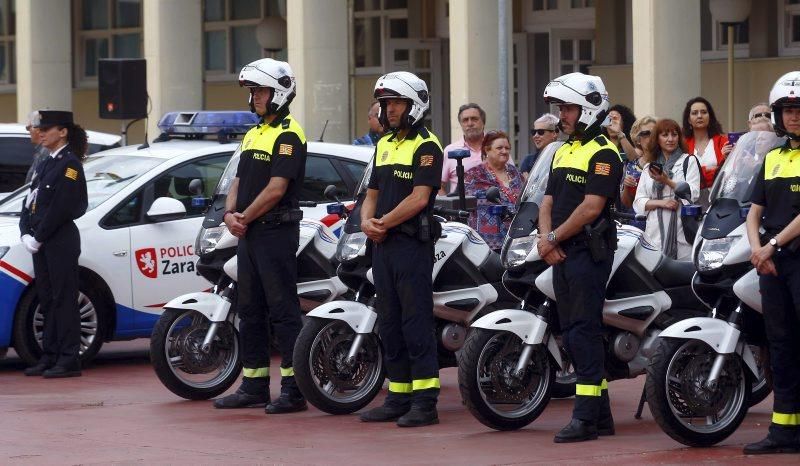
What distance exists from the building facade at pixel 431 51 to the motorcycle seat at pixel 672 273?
10.8m

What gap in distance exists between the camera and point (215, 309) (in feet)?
34.9

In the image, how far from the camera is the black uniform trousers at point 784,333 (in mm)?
8312

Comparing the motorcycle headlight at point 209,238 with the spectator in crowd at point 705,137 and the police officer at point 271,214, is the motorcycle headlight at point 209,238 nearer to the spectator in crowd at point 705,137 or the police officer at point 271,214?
the police officer at point 271,214

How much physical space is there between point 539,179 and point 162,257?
4001 millimetres

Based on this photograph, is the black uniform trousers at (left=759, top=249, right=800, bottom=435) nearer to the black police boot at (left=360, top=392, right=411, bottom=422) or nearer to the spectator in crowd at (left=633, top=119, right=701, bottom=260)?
the black police boot at (left=360, top=392, right=411, bottom=422)

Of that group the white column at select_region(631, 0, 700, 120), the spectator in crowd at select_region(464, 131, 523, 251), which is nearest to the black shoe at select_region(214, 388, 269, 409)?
the spectator in crowd at select_region(464, 131, 523, 251)

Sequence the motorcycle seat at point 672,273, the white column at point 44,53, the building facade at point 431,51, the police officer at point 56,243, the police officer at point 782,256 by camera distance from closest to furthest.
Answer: the police officer at point 782,256, the motorcycle seat at point 672,273, the police officer at point 56,243, the building facade at point 431,51, the white column at point 44,53

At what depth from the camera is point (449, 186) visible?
13.7m

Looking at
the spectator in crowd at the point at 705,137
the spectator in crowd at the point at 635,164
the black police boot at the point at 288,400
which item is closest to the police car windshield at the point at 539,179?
the black police boot at the point at 288,400

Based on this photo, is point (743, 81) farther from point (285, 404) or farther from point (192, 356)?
point (285, 404)

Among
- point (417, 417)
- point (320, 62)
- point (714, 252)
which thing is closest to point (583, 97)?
point (714, 252)

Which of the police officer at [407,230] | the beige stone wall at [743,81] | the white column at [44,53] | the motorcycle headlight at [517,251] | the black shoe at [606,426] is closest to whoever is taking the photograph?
the black shoe at [606,426]

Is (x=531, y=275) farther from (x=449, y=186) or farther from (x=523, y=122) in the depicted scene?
(x=523, y=122)

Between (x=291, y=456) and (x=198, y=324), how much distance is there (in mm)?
2285
